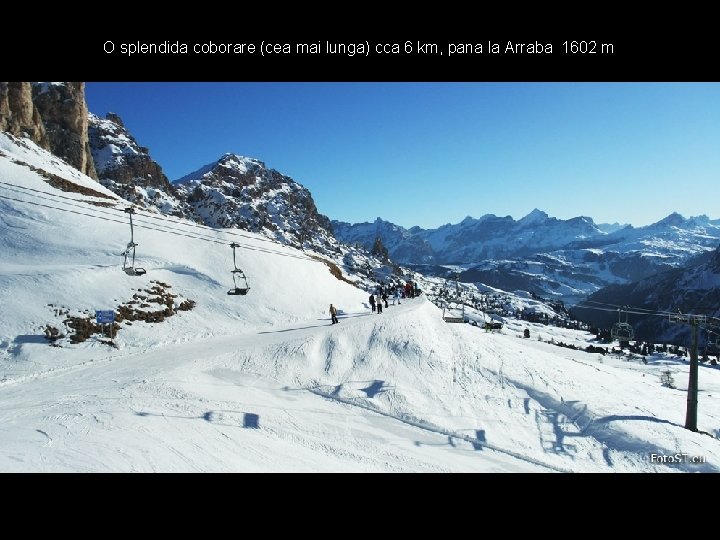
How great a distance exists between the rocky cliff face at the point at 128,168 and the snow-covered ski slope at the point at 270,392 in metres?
139

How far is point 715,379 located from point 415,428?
5498 centimetres

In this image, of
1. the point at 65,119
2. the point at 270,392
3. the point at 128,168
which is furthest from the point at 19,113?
the point at 128,168

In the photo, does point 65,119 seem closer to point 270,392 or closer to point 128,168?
point 128,168

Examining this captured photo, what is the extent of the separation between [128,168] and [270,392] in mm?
187362

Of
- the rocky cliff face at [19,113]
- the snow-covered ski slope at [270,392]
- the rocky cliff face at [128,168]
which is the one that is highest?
the rocky cliff face at [128,168]

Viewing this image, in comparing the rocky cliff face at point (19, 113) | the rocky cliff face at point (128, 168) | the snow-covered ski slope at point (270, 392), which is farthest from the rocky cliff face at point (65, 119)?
the snow-covered ski slope at point (270, 392)

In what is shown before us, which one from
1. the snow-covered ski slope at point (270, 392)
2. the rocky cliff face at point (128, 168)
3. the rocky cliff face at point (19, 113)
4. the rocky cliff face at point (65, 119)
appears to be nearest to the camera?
the snow-covered ski slope at point (270, 392)

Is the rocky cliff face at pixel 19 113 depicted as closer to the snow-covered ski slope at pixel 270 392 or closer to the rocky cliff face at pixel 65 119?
the rocky cliff face at pixel 65 119

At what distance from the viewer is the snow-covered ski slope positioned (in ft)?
44.7

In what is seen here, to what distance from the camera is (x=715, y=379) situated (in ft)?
172

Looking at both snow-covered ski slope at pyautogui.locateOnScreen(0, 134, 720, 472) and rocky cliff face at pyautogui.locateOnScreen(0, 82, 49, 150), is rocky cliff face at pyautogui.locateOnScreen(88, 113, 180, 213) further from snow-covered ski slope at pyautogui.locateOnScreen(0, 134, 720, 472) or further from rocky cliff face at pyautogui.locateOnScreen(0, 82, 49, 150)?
snow-covered ski slope at pyautogui.locateOnScreen(0, 134, 720, 472)

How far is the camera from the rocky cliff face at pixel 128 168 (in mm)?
164500
